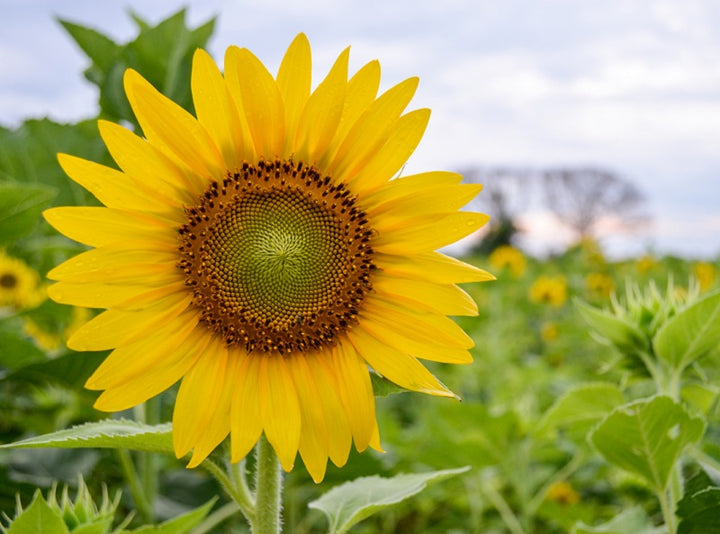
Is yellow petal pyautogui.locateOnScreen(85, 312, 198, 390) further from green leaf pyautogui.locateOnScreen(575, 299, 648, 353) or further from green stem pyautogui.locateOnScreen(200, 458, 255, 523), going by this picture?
green leaf pyautogui.locateOnScreen(575, 299, 648, 353)

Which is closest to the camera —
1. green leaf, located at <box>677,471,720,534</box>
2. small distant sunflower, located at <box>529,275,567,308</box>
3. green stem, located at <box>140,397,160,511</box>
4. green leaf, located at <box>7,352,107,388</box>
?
green leaf, located at <box>677,471,720,534</box>

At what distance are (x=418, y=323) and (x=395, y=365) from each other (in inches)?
2.2

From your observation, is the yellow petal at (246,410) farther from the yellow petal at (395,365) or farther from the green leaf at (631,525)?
the green leaf at (631,525)

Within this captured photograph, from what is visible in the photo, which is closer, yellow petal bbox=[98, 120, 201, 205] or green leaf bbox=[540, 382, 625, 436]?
yellow petal bbox=[98, 120, 201, 205]

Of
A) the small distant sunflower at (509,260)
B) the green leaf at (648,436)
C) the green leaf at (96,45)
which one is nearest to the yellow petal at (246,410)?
the green leaf at (648,436)

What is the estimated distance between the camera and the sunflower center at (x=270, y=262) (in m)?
0.91

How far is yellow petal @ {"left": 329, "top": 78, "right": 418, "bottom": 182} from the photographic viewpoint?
85 cm

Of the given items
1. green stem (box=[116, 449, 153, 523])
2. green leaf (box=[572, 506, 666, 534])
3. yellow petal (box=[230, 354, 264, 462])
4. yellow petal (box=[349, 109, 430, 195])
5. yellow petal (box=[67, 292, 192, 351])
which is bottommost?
green stem (box=[116, 449, 153, 523])

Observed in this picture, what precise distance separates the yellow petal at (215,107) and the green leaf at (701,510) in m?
0.72

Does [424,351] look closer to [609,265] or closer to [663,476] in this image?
[663,476]

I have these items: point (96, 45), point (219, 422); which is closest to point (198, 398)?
point (219, 422)

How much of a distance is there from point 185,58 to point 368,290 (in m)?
0.83

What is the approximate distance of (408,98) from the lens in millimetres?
849

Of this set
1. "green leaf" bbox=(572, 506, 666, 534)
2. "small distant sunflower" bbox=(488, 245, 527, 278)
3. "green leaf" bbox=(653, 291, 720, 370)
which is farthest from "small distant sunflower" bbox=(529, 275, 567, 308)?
"green leaf" bbox=(653, 291, 720, 370)
